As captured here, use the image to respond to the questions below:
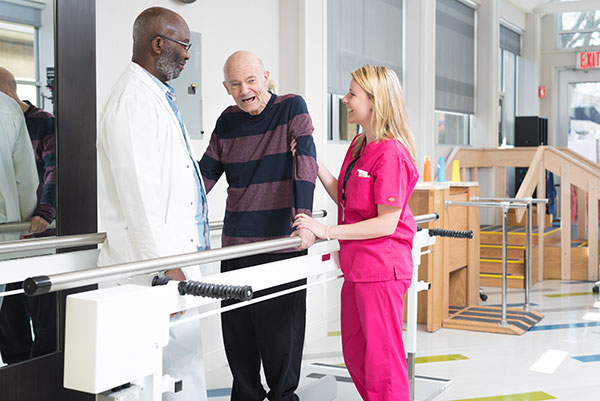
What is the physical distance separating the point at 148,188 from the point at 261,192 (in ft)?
1.91

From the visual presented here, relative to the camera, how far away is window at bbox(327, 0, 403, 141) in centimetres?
495

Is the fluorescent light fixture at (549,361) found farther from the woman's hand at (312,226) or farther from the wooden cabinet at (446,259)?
the woman's hand at (312,226)

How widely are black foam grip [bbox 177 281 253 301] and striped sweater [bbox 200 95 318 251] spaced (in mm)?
869

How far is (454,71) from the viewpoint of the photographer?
7363 mm

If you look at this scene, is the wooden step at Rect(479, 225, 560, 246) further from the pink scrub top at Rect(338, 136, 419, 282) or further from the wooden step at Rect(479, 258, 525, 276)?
the pink scrub top at Rect(338, 136, 419, 282)

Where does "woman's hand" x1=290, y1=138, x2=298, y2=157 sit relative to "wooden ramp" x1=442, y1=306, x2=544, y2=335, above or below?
above

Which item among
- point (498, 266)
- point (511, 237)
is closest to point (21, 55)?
point (498, 266)

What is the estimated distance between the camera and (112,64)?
3.03 m

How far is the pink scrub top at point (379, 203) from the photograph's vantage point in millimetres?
2162

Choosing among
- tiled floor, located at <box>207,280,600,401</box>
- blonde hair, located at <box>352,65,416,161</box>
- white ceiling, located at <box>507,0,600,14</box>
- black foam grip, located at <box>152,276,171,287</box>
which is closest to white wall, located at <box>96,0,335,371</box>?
tiled floor, located at <box>207,280,600,401</box>

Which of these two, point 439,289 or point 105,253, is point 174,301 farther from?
point 439,289

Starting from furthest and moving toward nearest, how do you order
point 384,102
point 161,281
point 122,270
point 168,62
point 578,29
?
point 578,29 < point 384,102 < point 168,62 < point 161,281 < point 122,270

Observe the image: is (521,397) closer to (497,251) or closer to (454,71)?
(497,251)

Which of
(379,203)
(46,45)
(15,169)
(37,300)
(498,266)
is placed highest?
(46,45)
